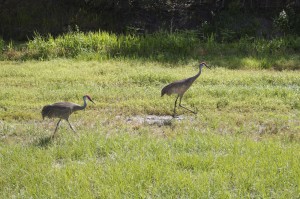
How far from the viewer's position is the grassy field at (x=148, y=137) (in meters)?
5.38

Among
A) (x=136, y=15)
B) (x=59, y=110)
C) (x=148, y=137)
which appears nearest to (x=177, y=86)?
(x=148, y=137)

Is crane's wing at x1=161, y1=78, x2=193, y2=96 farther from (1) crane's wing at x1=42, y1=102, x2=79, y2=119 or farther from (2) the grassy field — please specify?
(1) crane's wing at x1=42, y1=102, x2=79, y2=119

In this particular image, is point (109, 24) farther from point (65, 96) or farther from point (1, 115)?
point (1, 115)

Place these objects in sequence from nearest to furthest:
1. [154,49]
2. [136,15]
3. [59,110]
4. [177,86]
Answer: [59,110] → [177,86] → [154,49] → [136,15]

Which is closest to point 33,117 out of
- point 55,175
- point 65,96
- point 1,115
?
point 1,115

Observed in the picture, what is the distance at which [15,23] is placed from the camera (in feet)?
59.0

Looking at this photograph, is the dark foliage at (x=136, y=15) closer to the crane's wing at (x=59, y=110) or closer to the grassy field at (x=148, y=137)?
the grassy field at (x=148, y=137)

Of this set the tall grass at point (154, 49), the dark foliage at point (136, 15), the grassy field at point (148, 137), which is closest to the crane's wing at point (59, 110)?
the grassy field at point (148, 137)

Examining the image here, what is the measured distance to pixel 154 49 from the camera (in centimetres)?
1363

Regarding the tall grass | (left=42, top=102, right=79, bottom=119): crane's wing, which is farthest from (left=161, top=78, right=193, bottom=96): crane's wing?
the tall grass

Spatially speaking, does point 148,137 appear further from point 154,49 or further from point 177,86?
point 154,49

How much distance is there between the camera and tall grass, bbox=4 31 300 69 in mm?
13148

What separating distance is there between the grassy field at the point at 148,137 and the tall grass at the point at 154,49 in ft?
5.07

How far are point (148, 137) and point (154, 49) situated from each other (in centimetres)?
696
